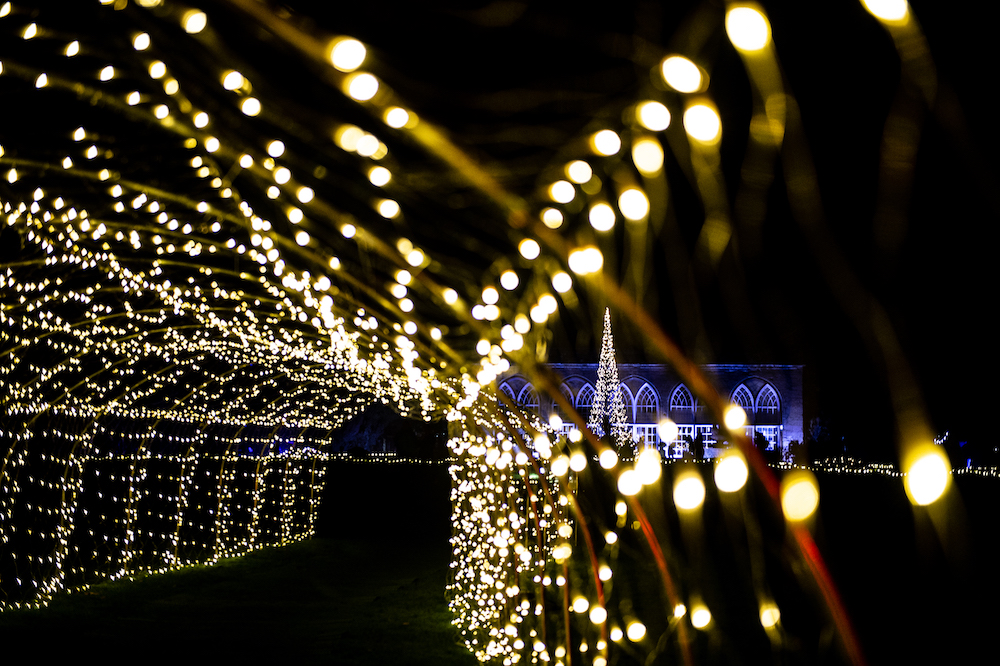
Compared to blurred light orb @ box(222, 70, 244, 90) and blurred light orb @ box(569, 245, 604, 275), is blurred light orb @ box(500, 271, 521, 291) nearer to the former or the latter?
blurred light orb @ box(569, 245, 604, 275)

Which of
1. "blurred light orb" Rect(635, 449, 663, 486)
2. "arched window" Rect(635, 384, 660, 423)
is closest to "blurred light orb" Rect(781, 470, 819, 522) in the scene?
"blurred light orb" Rect(635, 449, 663, 486)

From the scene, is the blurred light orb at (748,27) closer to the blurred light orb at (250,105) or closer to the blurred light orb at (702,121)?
the blurred light orb at (702,121)

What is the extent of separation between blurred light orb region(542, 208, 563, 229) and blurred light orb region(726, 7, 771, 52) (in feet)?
5.37

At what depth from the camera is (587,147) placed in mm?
2646

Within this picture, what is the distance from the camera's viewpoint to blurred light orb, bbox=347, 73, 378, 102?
2098 mm

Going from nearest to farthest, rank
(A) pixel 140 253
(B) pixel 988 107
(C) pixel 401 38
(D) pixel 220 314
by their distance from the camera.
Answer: (B) pixel 988 107 → (C) pixel 401 38 → (A) pixel 140 253 → (D) pixel 220 314

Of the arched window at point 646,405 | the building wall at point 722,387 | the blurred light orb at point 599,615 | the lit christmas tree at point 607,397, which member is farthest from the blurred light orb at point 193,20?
the arched window at point 646,405

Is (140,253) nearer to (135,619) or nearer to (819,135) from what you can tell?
(135,619)

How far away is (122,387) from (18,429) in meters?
1.80

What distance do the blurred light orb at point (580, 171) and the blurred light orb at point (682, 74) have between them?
106cm

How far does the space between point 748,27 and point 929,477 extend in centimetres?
84

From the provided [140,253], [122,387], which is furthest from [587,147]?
[122,387]

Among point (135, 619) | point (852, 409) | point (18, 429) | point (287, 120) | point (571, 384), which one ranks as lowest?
point (135, 619)

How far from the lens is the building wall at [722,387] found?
36.9 metres
